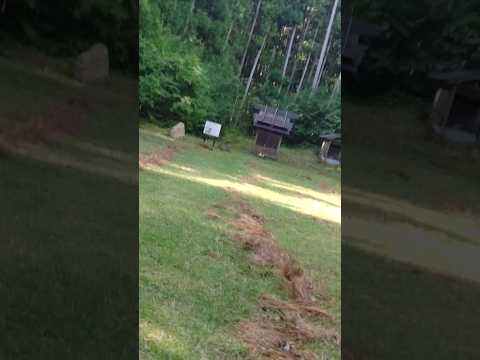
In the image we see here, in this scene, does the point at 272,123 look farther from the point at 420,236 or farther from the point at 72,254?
the point at 72,254

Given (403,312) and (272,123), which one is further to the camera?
(403,312)

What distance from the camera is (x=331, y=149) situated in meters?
2.28

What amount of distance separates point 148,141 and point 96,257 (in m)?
0.50

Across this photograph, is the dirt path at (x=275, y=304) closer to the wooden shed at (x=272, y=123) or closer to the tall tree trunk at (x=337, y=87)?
the wooden shed at (x=272, y=123)

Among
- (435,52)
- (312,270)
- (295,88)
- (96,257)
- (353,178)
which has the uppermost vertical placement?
(435,52)

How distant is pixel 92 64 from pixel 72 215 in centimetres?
58

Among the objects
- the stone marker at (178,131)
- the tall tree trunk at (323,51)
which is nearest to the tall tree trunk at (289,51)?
the tall tree trunk at (323,51)

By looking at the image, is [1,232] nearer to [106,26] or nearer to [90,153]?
[90,153]

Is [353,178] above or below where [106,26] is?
below

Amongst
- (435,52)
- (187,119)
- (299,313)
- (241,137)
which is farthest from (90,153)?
(435,52)

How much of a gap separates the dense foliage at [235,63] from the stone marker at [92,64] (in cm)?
15

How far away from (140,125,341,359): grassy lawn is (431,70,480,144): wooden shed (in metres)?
0.46

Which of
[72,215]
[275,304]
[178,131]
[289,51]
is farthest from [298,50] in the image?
[72,215]

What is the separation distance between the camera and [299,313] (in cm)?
231
